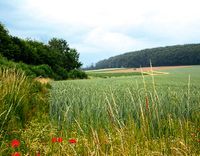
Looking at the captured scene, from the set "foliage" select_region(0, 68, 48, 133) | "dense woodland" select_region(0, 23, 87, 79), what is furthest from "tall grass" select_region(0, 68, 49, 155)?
"dense woodland" select_region(0, 23, 87, 79)

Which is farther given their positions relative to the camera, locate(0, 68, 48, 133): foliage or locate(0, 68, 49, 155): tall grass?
locate(0, 68, 48, 133): foliage

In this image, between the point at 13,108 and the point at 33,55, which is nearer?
the point at 13,108

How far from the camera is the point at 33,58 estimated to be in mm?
52781

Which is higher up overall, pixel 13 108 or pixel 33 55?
pixel 33 55

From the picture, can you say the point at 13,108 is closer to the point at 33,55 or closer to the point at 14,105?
the point at 14,105

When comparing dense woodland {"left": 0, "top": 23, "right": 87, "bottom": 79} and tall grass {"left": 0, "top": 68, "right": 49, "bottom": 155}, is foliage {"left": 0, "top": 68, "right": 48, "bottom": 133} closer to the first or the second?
tall grass {"left": 0, "top": 68, "right": 49, "bottom": 155}

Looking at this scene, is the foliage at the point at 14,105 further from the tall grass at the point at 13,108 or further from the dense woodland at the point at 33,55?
the dense woodland at the point at 33,55

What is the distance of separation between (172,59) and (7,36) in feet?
128

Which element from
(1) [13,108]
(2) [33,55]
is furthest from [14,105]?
(2) [33,55]

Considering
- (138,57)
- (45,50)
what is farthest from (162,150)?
(138,57)

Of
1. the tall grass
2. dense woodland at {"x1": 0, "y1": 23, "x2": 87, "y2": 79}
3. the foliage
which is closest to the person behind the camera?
the tall grass

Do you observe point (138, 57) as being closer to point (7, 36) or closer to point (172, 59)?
point (172, 59)

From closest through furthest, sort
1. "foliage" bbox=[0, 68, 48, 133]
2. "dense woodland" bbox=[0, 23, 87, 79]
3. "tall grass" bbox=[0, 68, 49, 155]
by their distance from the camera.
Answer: "tall grass" bbox=[0, 68, 49, 155] → "foliage" bbox=[0, 68, 48, 133] → "dense woodland" bbox=[0, 23, 87, 79]

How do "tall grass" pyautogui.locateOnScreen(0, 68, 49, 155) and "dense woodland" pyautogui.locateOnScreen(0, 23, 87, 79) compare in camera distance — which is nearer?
"tall grass" pyautogui.locateOnScreen(0, 68, 49, 155)
